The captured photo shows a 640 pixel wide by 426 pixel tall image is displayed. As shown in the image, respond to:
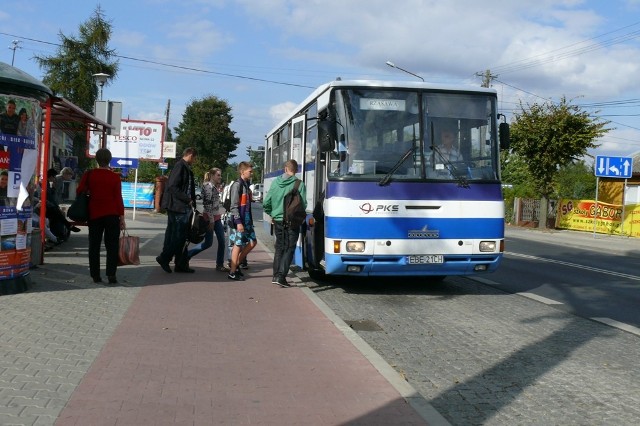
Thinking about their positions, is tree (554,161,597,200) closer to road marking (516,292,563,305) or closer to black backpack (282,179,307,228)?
road marking (516,292,563,305)

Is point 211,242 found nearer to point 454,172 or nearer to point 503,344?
point 454,172

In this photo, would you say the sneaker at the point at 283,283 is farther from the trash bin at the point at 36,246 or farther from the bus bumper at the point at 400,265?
the trash bin at the point at 36,246

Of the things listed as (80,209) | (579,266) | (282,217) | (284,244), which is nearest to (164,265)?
(284,244)

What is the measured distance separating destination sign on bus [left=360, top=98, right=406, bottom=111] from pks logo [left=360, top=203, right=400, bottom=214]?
1378 millimetres

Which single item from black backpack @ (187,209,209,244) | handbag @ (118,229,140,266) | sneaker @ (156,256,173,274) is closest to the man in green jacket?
black backpack @ (187,209,209,244)

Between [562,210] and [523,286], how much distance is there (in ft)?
89.5

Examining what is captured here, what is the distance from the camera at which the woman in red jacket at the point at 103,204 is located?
969cm

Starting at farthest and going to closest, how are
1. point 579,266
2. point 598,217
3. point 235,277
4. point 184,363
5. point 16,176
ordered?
point 598,217
point 579,266
point 235,277
point 16,176
point 184,363

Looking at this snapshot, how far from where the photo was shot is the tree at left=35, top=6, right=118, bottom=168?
3988 cm

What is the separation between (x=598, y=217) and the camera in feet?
114

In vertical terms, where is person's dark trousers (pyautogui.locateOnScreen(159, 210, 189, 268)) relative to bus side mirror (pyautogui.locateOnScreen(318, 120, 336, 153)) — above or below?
below

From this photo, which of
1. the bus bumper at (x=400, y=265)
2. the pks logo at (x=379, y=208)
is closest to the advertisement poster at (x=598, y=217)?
the bus bumper at (x=400, y=265)

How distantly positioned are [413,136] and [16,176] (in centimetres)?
521

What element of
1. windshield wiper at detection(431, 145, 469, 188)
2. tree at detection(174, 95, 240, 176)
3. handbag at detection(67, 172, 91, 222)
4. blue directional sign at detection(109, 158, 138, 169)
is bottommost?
handbag at detection(67, 172, 91, 222)
